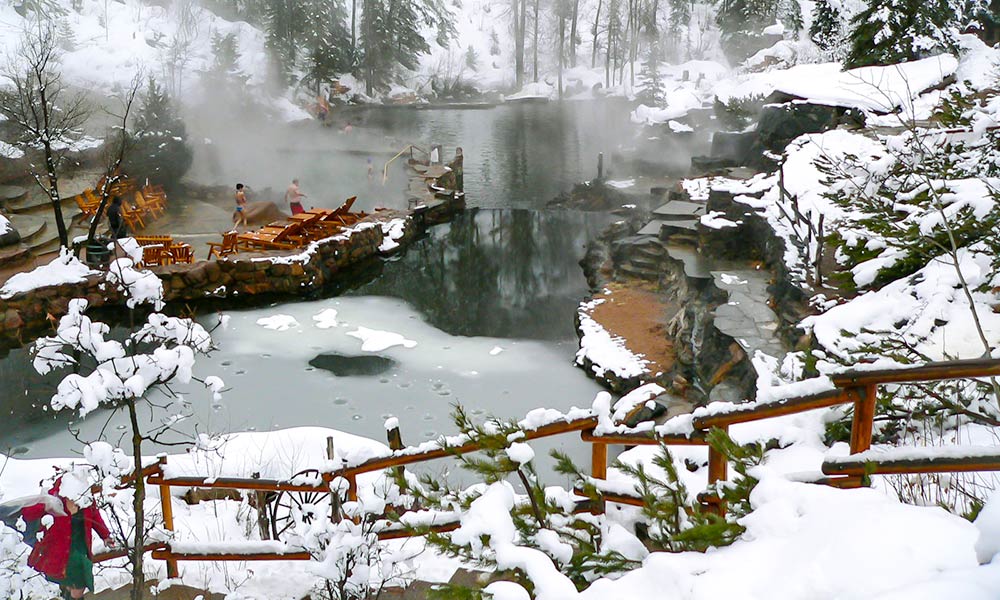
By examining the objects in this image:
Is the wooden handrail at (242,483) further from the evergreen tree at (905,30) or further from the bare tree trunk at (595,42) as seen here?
the bare tree trunk at (595,42)

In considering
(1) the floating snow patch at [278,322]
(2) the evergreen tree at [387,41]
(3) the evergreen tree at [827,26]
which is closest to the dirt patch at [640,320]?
(1) the floating snow patch at [278,322]

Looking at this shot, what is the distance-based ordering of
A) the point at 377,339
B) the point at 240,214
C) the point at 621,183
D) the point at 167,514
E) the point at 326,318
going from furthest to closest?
the point at 621,183 → the point at 240,214 → the point at 326,318 → the point at 377,339 → the point at 167,514

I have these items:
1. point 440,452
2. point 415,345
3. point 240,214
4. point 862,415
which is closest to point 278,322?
point 415,345

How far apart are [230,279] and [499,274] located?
5.33 meters

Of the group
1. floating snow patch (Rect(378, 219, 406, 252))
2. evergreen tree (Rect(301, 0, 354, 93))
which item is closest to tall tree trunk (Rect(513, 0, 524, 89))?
evergreen tree (Rect(301, 0, 354, 93))

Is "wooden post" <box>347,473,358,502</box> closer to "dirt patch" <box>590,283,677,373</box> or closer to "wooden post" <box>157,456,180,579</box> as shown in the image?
"wooden post" <box>157,456,180,579</box>

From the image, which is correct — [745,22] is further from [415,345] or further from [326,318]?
[415,345]

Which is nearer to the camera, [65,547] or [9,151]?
[65,547]

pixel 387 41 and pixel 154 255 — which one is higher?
pixel 387 41

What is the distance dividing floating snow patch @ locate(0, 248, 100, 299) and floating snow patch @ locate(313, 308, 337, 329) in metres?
3.72

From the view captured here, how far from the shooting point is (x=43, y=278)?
12.6 metres

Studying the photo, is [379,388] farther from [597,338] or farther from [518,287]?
[518,287]

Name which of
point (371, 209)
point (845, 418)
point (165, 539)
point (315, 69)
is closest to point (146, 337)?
point (165, 539)

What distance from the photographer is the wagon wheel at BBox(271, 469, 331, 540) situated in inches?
164
